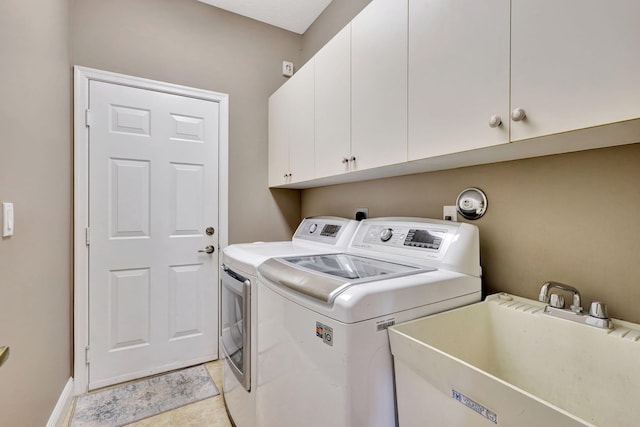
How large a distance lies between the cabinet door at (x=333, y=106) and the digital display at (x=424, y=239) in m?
0.48

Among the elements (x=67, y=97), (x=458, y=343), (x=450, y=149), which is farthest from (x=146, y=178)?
(x=458, y=343)

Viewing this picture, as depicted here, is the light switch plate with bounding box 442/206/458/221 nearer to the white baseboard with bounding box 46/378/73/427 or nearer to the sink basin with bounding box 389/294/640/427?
the sink basin with bounding box 389/294/640/427

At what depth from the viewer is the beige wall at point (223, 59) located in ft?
6.61

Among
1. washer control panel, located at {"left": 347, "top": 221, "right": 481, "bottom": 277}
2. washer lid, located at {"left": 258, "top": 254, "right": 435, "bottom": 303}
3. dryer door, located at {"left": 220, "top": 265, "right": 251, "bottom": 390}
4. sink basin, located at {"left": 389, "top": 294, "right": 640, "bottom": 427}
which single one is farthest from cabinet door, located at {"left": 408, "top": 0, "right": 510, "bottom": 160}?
dryer door, located at {"left": 220, "top": 265, "right": 251, "bottom": 390}

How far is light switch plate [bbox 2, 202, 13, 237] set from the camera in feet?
3.43

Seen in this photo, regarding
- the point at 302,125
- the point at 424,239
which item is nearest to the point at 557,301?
the point at 424,239

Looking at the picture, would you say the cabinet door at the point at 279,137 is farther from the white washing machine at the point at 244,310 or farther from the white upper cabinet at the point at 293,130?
the white washing machine at the point at 244,310

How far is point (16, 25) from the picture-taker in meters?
1.15

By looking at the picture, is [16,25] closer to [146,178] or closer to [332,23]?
[146,178]

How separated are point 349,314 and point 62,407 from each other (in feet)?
6.22

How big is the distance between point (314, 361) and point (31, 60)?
65.9 inches

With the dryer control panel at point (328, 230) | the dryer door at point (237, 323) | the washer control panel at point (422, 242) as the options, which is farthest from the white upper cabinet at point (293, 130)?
the dryer door at point (237, 323)

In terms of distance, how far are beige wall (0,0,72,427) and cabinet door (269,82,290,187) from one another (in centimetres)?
131

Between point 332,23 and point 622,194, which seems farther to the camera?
point 332,23
